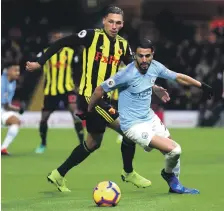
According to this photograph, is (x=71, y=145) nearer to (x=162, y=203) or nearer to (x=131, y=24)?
(x=162, y=203)

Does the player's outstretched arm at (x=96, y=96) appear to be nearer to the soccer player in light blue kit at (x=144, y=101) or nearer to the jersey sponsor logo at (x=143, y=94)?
the soccer player in light blue kit at (x=144, y=101)

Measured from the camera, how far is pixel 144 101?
7.89 m

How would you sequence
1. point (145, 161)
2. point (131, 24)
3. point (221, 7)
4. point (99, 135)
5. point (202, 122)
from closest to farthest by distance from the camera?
1. point (99, 135)
2. point (145, 161)
3. point (202, 122)
4. point (131, 24)
5. point (221, 7)

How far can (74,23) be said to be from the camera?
21844 millimetres

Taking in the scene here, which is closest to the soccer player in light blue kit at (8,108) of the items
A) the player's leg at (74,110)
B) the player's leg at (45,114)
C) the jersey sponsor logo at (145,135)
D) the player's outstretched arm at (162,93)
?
the player's leg at (45,114)

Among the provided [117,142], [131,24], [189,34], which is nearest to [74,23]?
[131,24]

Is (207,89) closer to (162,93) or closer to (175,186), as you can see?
(162,93)

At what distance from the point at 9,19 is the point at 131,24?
129 inches

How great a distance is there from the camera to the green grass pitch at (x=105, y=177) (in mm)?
7340

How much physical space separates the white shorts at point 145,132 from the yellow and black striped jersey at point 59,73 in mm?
5108

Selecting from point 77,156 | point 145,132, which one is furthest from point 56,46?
point 145,132

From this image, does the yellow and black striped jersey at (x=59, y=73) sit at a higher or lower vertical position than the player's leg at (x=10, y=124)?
higher

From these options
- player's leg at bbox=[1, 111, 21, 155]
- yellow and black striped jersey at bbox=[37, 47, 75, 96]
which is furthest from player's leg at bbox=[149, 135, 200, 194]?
yellow and black striped jersey at bbox=[37, 47, 75, 96]

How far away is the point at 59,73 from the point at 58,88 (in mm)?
371
